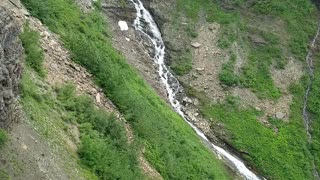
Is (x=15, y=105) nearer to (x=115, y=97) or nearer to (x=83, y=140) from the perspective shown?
(x=83, y=140)

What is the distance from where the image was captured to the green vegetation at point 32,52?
21266 mm

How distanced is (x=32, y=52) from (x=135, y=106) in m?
8.04

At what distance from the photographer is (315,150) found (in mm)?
Result: 43969

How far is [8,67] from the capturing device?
16.5 m

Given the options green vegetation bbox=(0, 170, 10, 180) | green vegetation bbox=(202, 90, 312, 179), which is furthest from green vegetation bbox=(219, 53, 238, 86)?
green vegetation bbox=(0, 170, 10, 180)

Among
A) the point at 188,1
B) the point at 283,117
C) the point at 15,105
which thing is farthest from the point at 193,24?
the point at 15,105

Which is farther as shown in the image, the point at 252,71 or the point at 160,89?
the point at 252,71

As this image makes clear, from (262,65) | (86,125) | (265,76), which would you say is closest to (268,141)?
(265,76)

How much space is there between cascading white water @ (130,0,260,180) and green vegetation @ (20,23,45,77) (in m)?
21.0

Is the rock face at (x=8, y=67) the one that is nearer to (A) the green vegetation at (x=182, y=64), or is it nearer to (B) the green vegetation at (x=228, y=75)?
(A) the green vegetation at (x=182, y=64)

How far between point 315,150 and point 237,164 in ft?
30.0

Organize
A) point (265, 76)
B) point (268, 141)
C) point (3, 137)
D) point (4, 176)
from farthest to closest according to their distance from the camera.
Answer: point (265, 76) < point (268, 141) < point (3, 137) < point (4, 176)

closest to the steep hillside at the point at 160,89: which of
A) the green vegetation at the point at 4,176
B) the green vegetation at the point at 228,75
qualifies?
the green vegetation at the point at 4,176

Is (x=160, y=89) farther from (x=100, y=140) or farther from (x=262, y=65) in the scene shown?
(x=100, y=140)
